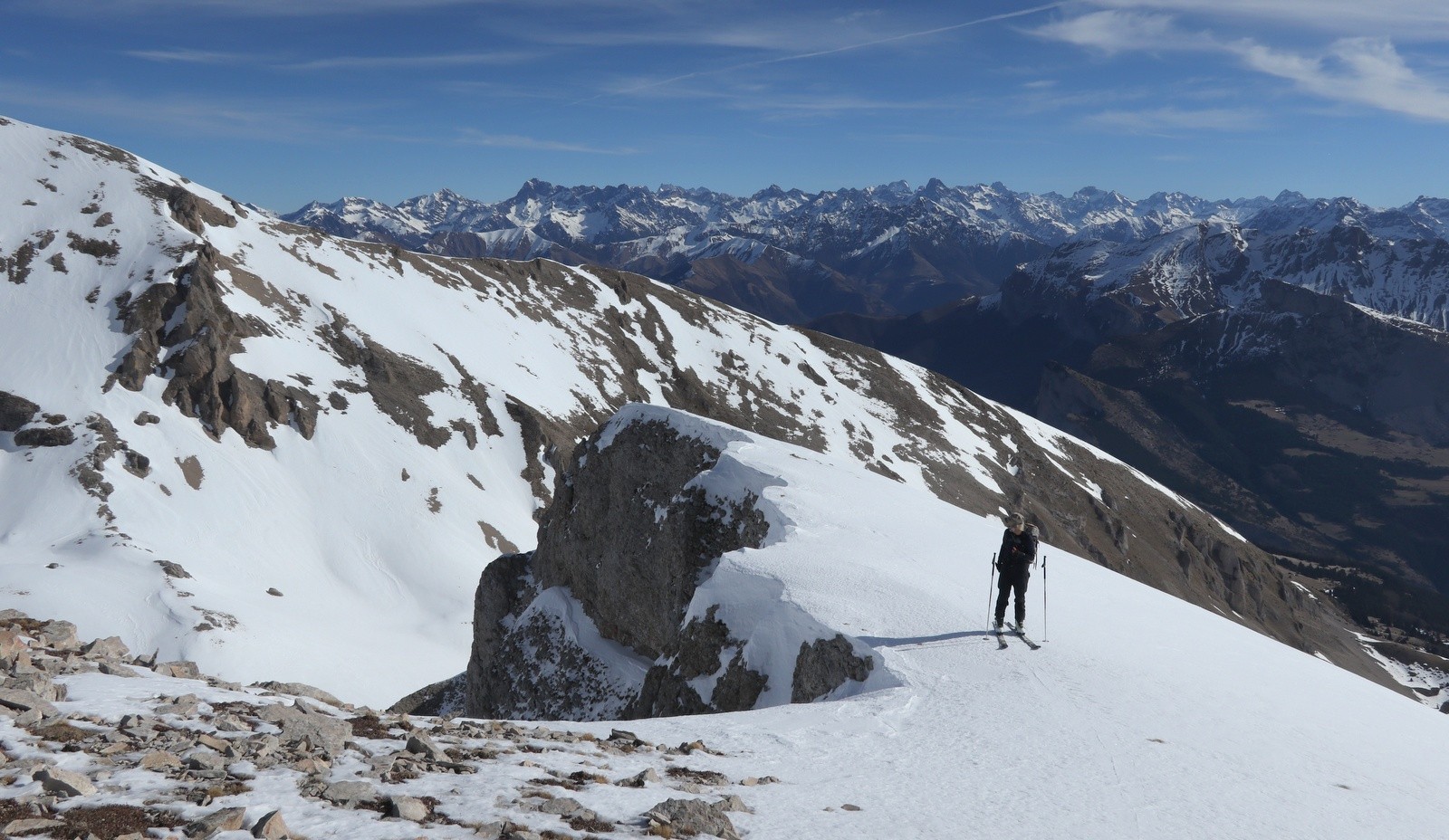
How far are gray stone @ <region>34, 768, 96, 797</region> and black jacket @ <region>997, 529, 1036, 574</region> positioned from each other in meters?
16.1

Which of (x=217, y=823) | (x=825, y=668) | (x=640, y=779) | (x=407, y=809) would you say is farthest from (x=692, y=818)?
(x=825, y=668)

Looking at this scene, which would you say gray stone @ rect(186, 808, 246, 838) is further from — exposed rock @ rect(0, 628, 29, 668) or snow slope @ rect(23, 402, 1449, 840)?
exposed rock @ rect(0, 628, 29, 668)

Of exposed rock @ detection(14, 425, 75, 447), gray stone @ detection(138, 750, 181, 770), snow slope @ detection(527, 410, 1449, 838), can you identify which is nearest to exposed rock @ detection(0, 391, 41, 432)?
exposed rock @ detection(14, 425, 75, 447)

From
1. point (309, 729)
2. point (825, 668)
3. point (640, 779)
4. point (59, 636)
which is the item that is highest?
point (309, 729)

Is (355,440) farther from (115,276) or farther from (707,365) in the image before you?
(707,365)

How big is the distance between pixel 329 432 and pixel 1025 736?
91.4 meters

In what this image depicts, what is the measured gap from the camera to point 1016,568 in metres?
18.6

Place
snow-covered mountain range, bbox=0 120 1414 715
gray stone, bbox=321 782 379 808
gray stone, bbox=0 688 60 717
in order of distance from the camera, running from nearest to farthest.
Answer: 1. gray stone, bbox=321 782 379 808
2. gray stone, bbox=0 688 60 717
3. snow-covered mountain range, bbox=0 120 1414 715

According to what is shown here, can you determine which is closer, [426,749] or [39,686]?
[39,686]

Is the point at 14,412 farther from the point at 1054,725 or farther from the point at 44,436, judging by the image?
the point at 1054,725

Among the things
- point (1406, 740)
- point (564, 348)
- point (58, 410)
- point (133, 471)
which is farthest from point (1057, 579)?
point (564, 348)

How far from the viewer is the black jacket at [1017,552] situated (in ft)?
61.1

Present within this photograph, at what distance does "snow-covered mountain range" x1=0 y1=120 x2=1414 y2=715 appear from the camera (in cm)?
6919

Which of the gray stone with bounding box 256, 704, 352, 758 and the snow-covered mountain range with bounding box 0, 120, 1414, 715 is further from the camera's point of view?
the snow-covered mountain range with bounding box 0, 120, 1414, 715
